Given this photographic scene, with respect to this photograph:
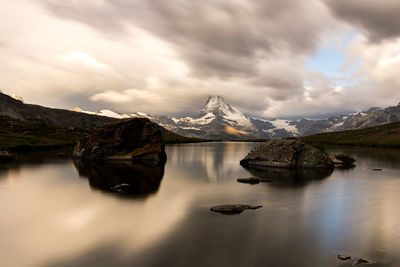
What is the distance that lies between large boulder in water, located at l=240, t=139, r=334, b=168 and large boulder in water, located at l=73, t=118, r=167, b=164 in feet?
90.2

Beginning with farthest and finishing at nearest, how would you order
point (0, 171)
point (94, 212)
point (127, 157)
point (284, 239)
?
point (127, 157) < point (0, 171) < point (94, 212) < point (284, 239)

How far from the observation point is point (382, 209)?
2847 centimetres

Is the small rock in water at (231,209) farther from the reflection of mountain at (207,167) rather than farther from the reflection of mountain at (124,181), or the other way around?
the reflection of mountain at (207,167)

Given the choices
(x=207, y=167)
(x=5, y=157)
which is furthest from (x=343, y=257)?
(x=5, y=157)

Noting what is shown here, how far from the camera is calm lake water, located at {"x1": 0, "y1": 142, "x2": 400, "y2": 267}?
54.2ft

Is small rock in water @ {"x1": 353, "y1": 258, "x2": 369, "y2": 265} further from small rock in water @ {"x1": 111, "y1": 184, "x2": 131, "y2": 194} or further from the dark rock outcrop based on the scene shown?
the dark rock outcrop

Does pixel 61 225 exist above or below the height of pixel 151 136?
below

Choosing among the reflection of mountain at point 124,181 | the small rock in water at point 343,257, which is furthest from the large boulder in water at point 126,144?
the small rock in water at point 343,257

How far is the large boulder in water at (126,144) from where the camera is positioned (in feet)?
236

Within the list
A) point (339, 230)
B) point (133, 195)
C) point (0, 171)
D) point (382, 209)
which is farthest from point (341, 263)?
point (0, 171)

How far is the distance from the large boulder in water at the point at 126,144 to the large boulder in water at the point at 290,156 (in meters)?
27.5

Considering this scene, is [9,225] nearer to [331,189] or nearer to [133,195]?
[133,195]

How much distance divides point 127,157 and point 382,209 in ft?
191

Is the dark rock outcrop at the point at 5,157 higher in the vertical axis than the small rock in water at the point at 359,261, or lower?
higher
